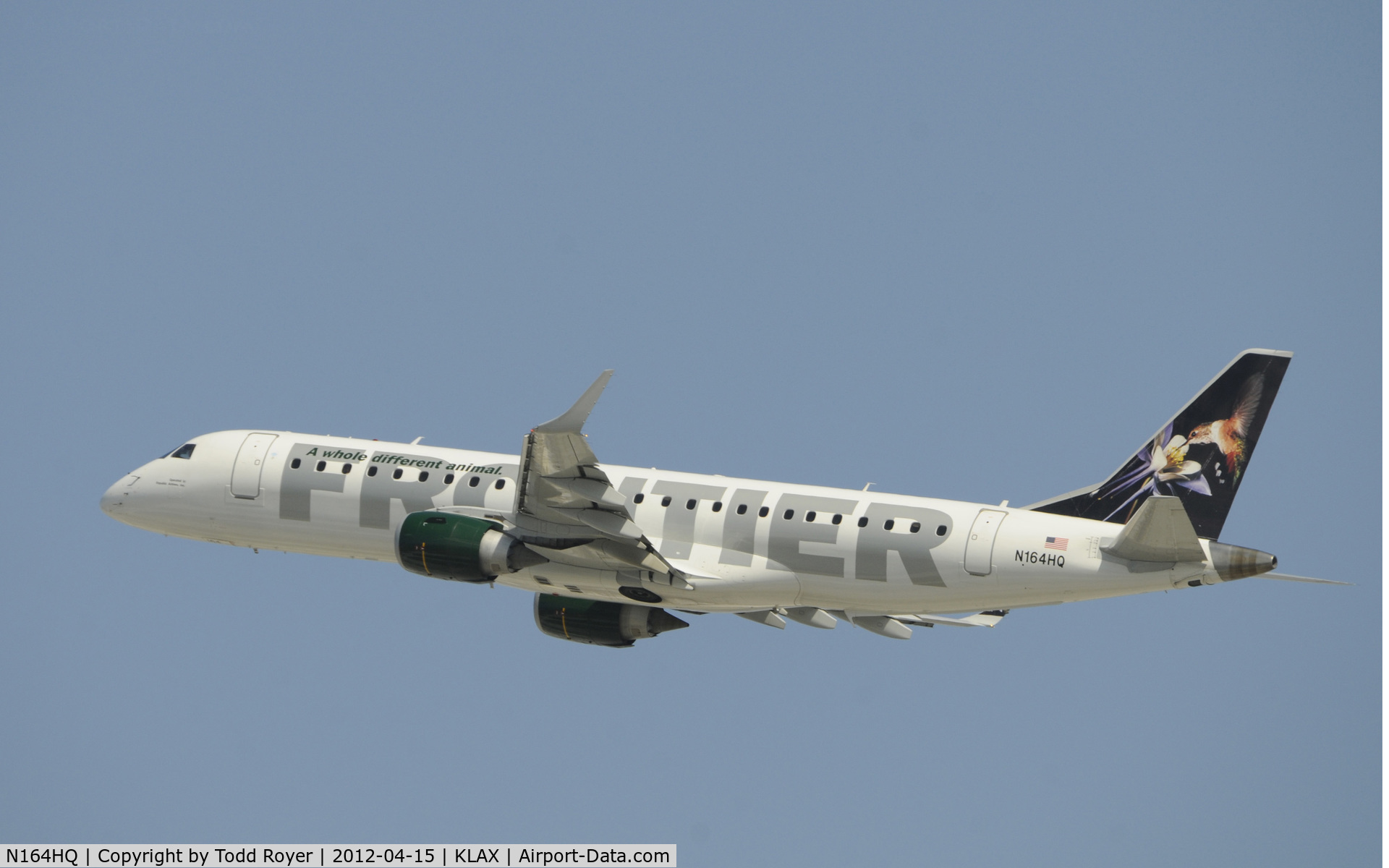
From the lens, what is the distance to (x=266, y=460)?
49500 millimetres

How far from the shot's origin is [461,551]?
44875 millimetres

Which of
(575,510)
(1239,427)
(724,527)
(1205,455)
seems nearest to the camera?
(575,510)

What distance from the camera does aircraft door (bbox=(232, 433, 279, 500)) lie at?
49344 millimetres

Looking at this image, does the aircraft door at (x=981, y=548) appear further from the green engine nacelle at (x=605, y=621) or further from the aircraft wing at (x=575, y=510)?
the green engine nacelle at (x=605, y=621)

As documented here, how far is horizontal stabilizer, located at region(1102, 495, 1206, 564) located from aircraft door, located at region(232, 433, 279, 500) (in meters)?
23.1

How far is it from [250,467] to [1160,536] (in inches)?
964

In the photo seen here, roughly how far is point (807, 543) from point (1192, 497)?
959 cm

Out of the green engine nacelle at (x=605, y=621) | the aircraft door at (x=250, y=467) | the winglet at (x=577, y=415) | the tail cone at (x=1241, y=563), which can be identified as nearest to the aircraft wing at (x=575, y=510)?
the winglet at (x=577, y=415)

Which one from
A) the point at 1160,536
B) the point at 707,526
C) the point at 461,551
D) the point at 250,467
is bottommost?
the point at 461,551

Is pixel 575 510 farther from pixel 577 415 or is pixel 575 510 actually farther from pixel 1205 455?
pixel 1205 455

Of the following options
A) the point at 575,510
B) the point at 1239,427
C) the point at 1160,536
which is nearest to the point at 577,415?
the point at 575,510

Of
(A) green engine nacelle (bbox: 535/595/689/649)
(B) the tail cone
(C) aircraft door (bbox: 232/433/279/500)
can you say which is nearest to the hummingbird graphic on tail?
(B) the tail cone

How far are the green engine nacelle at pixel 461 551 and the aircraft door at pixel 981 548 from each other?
34.9ft

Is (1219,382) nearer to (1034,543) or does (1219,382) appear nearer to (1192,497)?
(1192,497)
